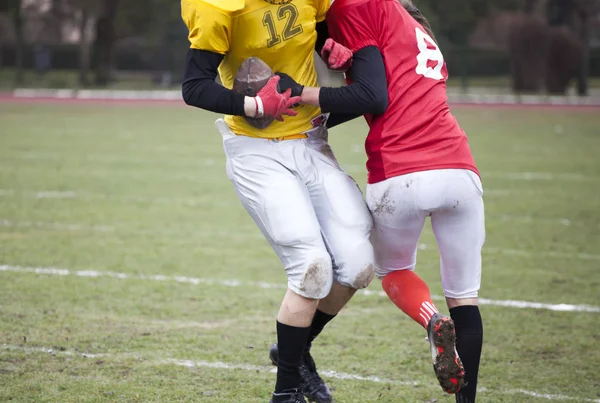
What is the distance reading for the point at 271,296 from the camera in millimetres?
6586

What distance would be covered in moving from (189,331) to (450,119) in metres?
2.39

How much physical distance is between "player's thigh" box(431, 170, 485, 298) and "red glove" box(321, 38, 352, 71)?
0.65m

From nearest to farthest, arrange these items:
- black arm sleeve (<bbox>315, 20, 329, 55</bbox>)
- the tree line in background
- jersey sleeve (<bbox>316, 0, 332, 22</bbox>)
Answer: jersey sleeve (<bbox>316, 0, 332, 22</bbox>) → black arm sleeve (<bbox>315, 20, 329, 55</bbox>) → the tree line in background

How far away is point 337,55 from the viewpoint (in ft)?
12.8

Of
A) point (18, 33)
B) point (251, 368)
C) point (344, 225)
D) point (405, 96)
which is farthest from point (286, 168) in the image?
point (18, 33)

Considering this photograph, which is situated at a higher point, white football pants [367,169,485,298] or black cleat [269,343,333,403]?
white football pants [367,169,485,298]

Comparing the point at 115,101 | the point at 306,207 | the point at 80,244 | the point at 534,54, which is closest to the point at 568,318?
the point at 306,207

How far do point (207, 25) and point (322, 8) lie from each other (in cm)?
54

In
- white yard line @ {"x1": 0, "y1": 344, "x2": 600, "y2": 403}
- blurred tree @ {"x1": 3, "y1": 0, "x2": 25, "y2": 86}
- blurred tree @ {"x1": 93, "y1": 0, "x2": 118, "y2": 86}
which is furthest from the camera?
blurred tree @ {"x1": 93, "y1": 0, "x2": 118, "y2": 86}

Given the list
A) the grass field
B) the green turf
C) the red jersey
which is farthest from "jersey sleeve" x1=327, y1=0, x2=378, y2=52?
the green turf

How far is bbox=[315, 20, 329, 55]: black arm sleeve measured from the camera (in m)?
4.20

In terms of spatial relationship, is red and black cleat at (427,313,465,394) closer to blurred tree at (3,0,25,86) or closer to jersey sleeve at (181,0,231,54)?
jersey sleeve at (181,0,231,54)

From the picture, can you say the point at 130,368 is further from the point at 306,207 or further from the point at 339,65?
the point at 339,65

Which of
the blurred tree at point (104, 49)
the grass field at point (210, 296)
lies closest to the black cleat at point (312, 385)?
the grass field at point (210, 296)
